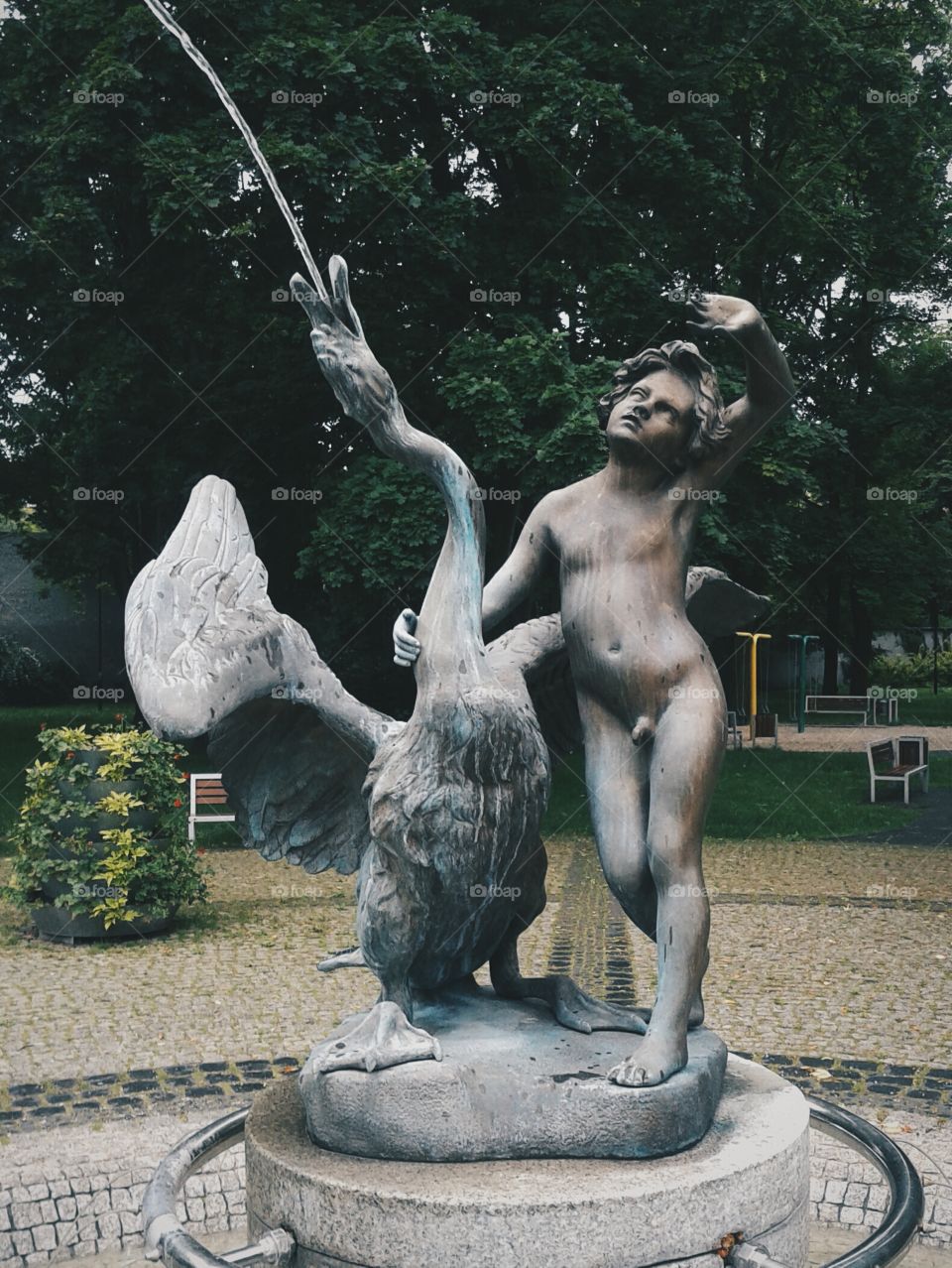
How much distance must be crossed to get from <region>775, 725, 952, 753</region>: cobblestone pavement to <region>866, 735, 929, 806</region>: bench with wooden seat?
320cm

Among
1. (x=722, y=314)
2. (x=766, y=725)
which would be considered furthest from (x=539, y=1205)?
(x=766, y=725)

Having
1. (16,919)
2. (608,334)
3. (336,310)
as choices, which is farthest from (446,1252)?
(608,334)

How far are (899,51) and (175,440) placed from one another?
9.75 metres

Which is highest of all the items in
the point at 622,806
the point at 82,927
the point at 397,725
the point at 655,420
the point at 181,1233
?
the point at 655,420

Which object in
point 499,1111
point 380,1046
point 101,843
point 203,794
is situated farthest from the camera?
point 203,794

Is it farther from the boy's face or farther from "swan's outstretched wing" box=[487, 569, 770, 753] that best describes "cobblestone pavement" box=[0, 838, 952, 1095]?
the boy's face

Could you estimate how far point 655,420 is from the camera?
4.09 metres

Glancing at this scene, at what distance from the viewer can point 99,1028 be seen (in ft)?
24.8

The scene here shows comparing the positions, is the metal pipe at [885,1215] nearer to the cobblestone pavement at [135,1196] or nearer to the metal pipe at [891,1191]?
the metal pipe at [891,1191]

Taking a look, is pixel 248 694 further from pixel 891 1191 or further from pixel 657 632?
pixel 891 1191

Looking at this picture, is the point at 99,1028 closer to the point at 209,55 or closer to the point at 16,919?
the point at 16,919

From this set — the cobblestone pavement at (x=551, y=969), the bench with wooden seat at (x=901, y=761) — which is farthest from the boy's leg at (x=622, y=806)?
the bench with wooden seat at (x=901, y=761)

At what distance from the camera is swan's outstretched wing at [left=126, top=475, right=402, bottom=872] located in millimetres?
3900

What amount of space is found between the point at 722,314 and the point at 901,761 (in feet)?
50.3
